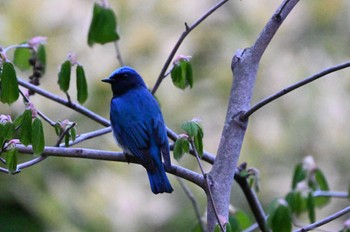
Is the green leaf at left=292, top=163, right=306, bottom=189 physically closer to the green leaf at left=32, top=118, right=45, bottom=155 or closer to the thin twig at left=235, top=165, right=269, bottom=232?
the thin twig at left=235, top=165, right=269, bottom=232

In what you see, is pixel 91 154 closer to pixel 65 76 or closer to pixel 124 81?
pixel 65 76

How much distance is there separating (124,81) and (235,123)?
1.50 m

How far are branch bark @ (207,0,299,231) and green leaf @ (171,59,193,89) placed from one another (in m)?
0.28

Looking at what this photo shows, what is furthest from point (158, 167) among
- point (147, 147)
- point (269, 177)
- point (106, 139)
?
point (269, 177)

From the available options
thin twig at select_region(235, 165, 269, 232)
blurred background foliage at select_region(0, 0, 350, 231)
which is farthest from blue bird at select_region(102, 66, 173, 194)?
blurred background foliage at select_region(0, 0, 350, 231)

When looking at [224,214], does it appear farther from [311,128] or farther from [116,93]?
[311,128]

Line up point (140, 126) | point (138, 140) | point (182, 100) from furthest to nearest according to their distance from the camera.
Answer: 1. point (182, 100)
2. point (140, 126)
3. point (138, 140)

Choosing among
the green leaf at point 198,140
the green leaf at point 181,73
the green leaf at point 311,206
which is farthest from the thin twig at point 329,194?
the green leaf at point 198,140

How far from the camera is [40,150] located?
2.62 metres

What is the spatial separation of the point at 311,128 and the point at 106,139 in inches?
88.2

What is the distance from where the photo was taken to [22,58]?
373 cm

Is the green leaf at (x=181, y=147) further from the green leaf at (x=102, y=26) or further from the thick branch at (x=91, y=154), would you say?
the green leaf at (x=102, y=26)

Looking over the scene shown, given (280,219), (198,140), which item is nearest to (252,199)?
(280,219)

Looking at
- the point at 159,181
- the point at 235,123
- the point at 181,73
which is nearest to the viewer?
the point at 235,123
